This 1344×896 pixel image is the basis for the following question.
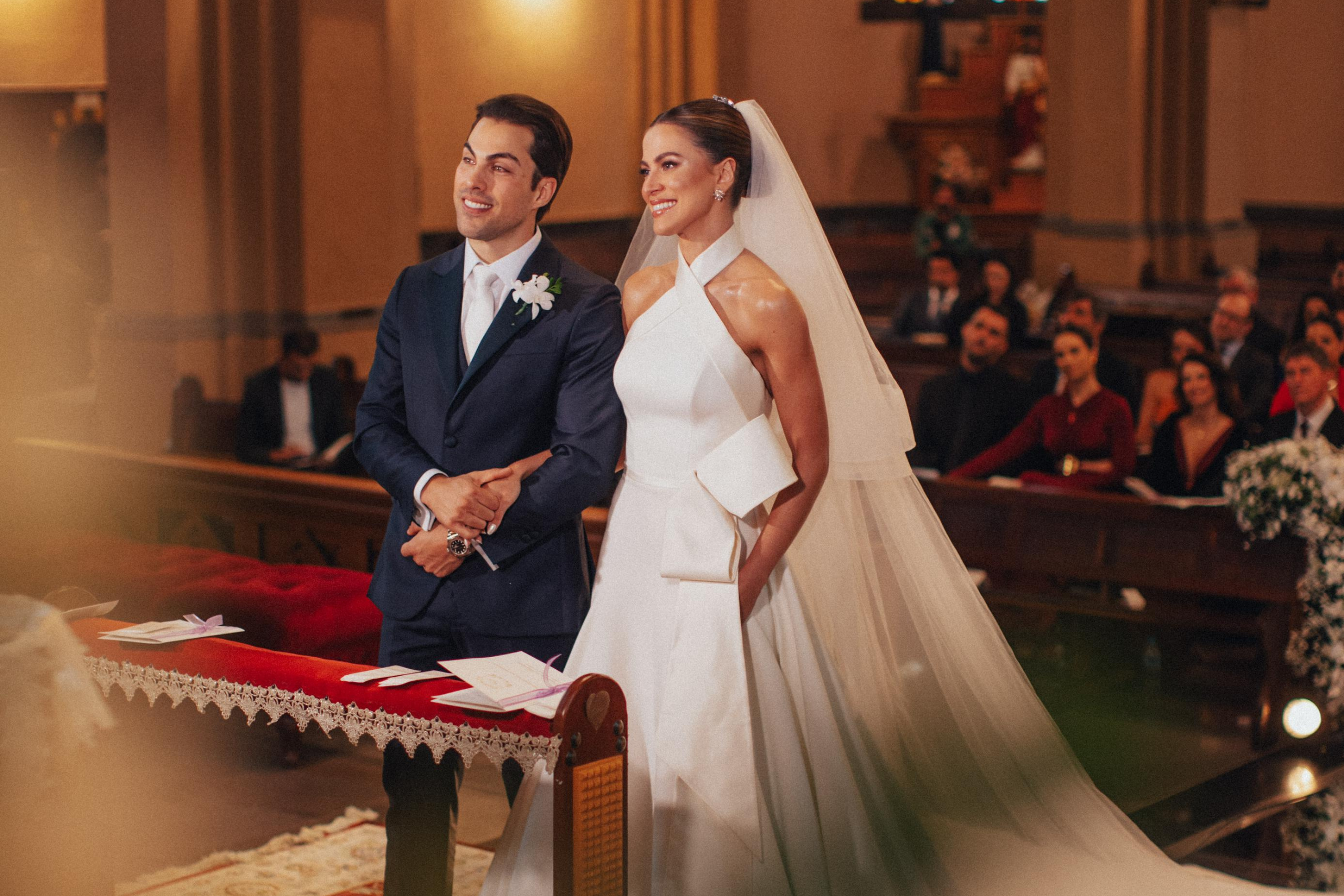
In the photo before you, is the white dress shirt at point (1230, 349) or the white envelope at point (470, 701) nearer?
the white envelope at point (470, 701)

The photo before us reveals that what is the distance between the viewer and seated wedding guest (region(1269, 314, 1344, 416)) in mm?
6539

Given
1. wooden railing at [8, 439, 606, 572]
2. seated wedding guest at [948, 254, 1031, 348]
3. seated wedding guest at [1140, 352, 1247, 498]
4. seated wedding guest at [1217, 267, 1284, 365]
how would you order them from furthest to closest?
seated wedding guest at [948, 254, 1031, 348] < seated wedding guest at [1217, 267, 1284, 365] < seated wedding guest at [1140, 352, 1247, 498] < wooden railing at [8, 439, 606, 572]

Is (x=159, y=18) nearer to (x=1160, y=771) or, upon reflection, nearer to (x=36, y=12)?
(x=36, y=12)

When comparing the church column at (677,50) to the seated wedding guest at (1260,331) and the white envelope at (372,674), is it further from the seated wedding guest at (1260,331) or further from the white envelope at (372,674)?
the white envelope at (372,674)

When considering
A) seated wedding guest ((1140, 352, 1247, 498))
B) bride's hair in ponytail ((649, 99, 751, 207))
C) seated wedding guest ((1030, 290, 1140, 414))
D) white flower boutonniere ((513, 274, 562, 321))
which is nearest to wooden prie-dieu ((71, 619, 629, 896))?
white flower boutonniere ((513, 274, 562, 321))

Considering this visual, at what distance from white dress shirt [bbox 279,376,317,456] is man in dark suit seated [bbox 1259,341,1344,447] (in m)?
4.56

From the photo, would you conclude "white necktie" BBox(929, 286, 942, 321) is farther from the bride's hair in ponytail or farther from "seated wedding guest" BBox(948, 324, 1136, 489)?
the bride's hair in ponytail

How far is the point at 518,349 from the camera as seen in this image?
2.94 metres

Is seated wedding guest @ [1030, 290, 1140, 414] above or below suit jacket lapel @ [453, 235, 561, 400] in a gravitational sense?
below

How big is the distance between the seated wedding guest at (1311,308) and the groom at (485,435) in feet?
19.3

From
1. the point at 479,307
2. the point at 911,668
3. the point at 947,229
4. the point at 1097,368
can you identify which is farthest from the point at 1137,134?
the point at 479,307

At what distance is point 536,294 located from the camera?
293cm

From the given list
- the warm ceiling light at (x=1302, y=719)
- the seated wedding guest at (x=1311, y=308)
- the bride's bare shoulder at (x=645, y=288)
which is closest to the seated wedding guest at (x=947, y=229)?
the seated wedding guest at (x=1311, y=308)

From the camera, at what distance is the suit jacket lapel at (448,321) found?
297 centimetres
